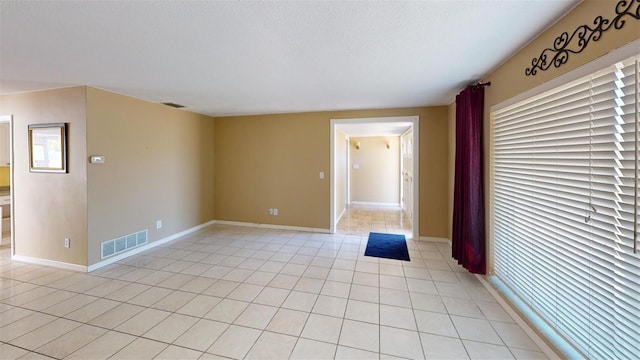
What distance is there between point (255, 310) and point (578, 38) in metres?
3.20

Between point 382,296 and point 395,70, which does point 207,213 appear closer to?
point 382,296

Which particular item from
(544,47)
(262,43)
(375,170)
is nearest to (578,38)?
(544,47)

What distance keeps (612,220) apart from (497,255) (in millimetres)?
1439

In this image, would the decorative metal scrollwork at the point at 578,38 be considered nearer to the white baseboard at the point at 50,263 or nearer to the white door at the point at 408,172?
the white door at the point at 408,172

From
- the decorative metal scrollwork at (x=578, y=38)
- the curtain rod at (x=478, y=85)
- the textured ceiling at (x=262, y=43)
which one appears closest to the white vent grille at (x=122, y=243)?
the textured ceiling at (x=262, y=43)

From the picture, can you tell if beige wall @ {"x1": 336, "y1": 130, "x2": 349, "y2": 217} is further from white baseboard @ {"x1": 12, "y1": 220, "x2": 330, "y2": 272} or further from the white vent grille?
the white vent grille

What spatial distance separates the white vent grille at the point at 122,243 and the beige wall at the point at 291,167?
1793 mm

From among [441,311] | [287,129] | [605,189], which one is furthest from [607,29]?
[287,129]

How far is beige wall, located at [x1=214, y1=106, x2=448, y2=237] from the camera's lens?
4453 millimetres

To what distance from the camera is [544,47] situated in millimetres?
1887

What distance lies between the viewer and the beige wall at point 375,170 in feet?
26.2

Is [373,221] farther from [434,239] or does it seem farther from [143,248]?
[143,248]

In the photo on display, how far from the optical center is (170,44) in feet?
6.75

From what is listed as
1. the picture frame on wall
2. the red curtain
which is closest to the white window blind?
the red curtain
